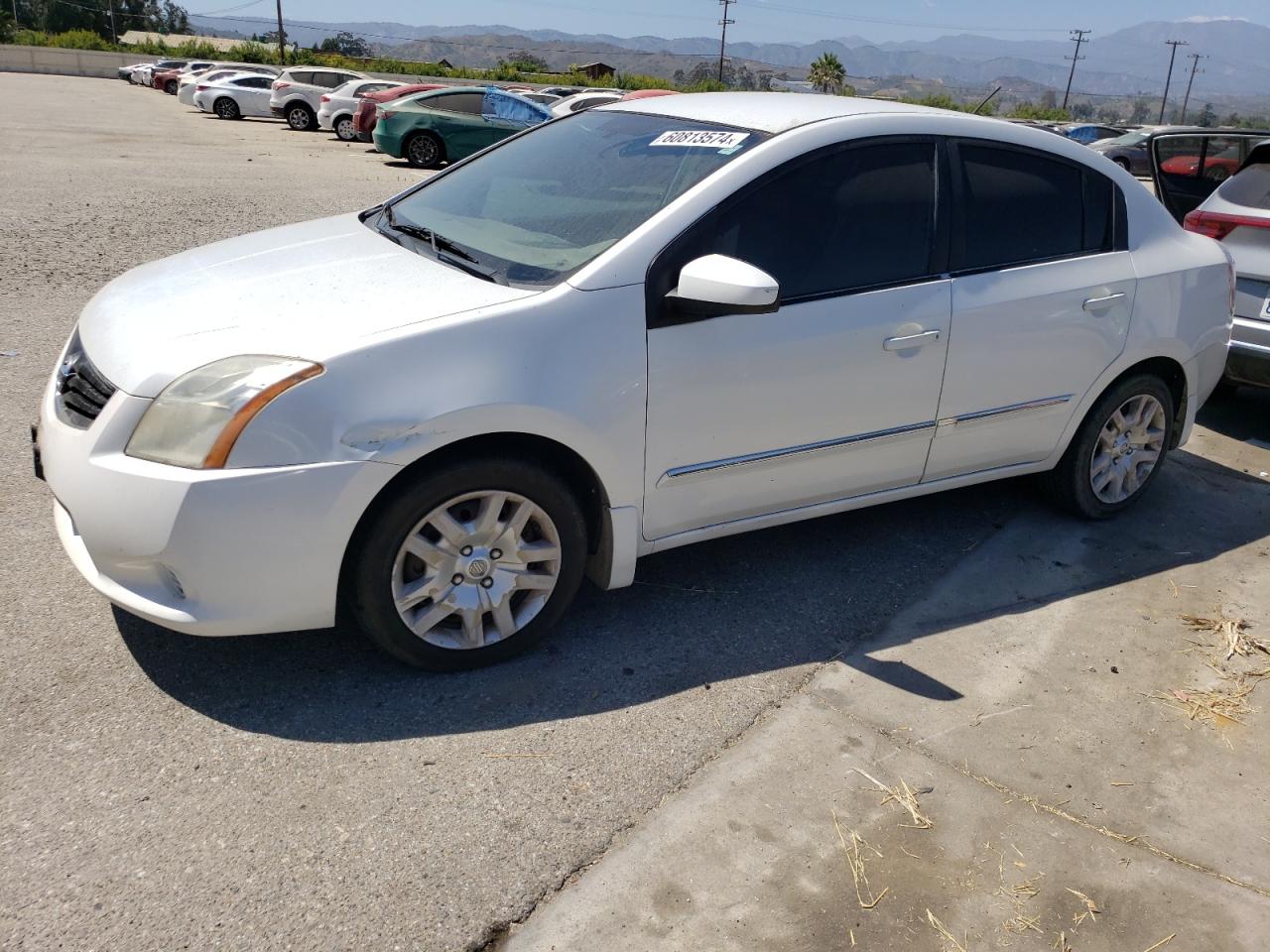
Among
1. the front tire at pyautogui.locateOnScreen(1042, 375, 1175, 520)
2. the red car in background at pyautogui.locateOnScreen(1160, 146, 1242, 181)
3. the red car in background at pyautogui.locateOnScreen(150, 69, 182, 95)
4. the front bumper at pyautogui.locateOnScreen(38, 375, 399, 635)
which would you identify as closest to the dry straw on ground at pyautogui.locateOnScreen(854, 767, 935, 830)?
the front bumper at pyautogui.locateOnScreen(38, 375, 399, 635)

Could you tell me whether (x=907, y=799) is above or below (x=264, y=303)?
below

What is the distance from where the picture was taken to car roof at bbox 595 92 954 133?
12.6ft

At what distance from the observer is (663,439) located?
3.44m

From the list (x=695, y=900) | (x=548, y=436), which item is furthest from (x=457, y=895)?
(x=548, y=436)

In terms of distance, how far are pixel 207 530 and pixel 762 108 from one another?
2547 mm

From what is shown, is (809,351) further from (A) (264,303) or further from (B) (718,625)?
(A) (264,303)

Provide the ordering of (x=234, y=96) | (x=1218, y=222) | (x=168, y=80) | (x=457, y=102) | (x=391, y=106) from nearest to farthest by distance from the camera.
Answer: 1. (x=1218, y=222)
2. (x=391, y=106)
3. (x=457, y=102)
4. (x=234, y=96)
5. (x=168, y=80)

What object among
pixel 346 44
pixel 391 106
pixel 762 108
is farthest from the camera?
pixel 346 44

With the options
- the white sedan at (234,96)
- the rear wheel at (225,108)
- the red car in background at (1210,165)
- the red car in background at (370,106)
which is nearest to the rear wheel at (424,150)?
the red car in background at (370,106)

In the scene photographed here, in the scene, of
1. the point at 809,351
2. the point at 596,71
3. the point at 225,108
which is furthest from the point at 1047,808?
the point at 596,71

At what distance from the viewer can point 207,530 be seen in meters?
2.84

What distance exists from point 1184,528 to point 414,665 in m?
3.79

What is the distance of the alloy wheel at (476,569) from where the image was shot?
3188 millimetres

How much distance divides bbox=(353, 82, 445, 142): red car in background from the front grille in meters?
20.1
